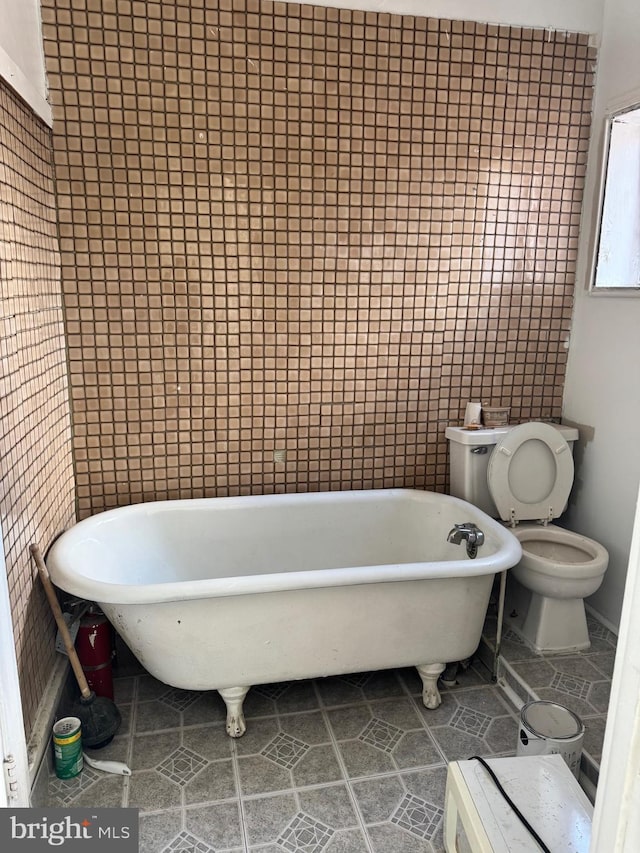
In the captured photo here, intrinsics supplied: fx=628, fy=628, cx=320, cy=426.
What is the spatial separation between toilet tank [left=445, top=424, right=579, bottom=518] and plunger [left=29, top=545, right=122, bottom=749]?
1.65 metres

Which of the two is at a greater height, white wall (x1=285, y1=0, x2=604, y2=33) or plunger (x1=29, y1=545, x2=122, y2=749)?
white wall (x1=285, y1=0, x2=604, y2=33)

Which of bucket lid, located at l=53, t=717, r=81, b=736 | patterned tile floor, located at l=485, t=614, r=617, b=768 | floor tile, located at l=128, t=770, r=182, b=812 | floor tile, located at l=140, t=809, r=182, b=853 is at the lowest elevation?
floor tile, located at l=128, t=770, r=182, b=812

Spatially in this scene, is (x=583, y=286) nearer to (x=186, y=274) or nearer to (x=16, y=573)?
(x=186, y=274)

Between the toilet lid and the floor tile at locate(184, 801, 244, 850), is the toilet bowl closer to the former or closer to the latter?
the toilet lid

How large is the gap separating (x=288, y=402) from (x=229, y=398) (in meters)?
0.26

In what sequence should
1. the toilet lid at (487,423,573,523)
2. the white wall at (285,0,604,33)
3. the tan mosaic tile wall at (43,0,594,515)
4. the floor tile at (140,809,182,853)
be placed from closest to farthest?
the floor tile at (140,809,182,853) → the tan mosaic tile wall at (43,0,594,515) → the white wall at (285,0,604,33) → the toilet lid at (487,423,573,523)

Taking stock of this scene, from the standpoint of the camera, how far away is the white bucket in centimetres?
186

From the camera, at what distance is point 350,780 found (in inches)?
77.5

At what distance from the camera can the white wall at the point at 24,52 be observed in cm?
182

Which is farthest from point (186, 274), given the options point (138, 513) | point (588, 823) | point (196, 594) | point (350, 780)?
point (588, 823)

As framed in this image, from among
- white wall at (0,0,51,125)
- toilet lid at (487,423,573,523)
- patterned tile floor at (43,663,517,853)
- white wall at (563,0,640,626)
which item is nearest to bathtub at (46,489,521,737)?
patterned tile floor at (43,663,517,853)

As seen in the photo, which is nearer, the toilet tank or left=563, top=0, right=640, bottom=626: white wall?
left=563, top=0, right=640, bottom=626: white wall

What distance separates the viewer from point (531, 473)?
9.05ft

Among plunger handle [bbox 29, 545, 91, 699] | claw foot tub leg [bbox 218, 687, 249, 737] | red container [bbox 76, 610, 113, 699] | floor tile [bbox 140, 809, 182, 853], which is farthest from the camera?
red container [bbox 76, 610, 113, 699]
